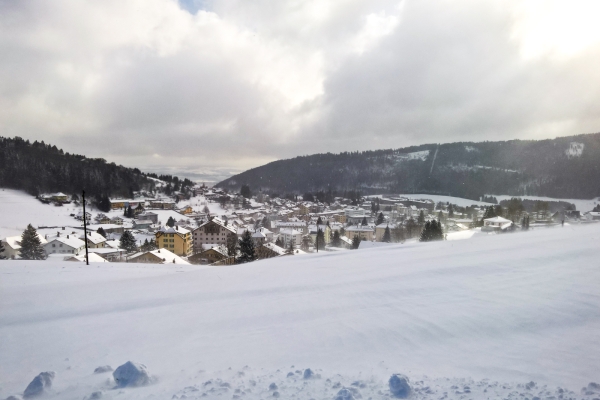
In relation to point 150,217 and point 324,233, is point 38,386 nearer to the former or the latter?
point 324,233

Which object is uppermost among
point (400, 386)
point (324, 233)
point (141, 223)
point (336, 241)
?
point (400, 386)

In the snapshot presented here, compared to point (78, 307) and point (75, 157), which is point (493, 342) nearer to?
point (78, 307)

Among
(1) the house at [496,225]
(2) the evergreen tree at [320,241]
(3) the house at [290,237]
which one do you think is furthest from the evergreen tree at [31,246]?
(1) the house at [496,225]

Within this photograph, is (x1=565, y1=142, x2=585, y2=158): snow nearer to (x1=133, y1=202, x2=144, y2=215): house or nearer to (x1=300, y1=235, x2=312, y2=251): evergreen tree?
(x1=300, y1=235, x2=312, y2=251): evergreen tree

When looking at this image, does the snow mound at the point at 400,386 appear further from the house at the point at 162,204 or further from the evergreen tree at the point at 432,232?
the house at the point at 162,204

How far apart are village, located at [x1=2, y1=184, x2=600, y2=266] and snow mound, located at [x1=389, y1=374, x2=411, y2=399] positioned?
13877mm

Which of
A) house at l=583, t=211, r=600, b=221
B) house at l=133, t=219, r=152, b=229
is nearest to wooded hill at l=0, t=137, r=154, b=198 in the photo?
house at l=133, t=219, r=152, b=229

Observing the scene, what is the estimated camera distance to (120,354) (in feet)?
9.22

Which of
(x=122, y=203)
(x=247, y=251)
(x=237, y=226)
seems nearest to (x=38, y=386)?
(x=247, y=251)

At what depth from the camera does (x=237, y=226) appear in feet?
114

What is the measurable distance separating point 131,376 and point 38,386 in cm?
67

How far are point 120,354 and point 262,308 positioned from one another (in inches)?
65.4

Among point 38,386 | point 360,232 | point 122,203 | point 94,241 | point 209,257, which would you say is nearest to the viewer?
point 38,386

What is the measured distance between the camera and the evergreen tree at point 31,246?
55.2ft
